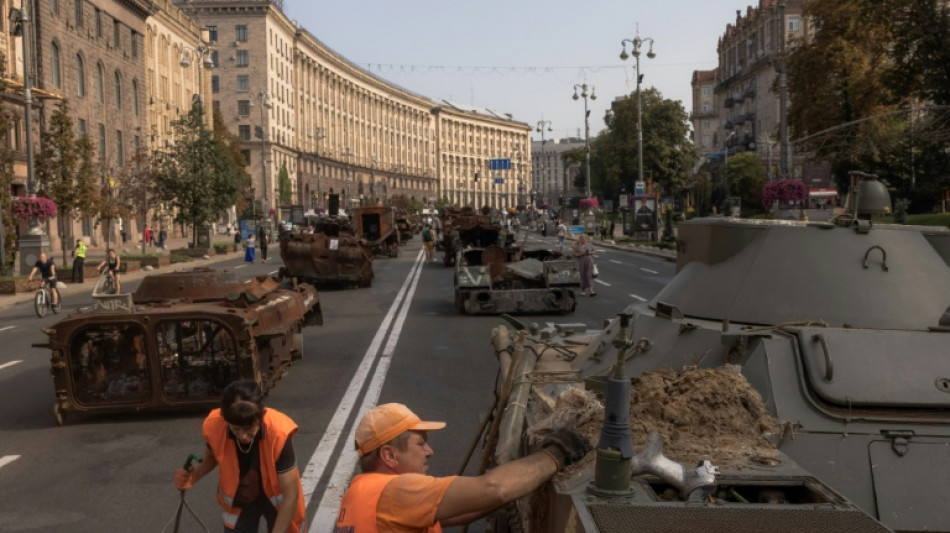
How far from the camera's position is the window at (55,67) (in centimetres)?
5191

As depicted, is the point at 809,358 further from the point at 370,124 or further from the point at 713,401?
the point at 370,124

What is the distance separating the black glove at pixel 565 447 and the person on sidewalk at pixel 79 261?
31.7 m

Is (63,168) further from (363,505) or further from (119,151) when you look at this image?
(363,505)

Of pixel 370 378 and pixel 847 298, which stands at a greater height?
pixel 847 298

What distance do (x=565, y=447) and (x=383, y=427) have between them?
0.64 meters

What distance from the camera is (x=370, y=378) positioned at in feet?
43.2

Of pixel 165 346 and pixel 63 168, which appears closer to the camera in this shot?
pixel 165 346

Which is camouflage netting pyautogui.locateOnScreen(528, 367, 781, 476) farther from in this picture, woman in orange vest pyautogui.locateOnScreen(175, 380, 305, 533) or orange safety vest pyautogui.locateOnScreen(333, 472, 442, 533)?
woman in orange vest pyautogui.locateOnScreen(175, 380, 305, 533)

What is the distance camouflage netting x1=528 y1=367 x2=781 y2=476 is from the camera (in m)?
4.05

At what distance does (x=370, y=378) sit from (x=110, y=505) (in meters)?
5.72

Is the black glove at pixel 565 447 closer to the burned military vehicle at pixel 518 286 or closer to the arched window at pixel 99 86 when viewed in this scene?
the burned military vehicle at pixel 518 286

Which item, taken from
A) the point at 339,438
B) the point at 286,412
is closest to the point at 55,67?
the point at 286,412

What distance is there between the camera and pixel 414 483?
3.38 metres

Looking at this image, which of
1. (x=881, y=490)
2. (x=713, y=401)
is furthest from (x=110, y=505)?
(x=881, y=490)
